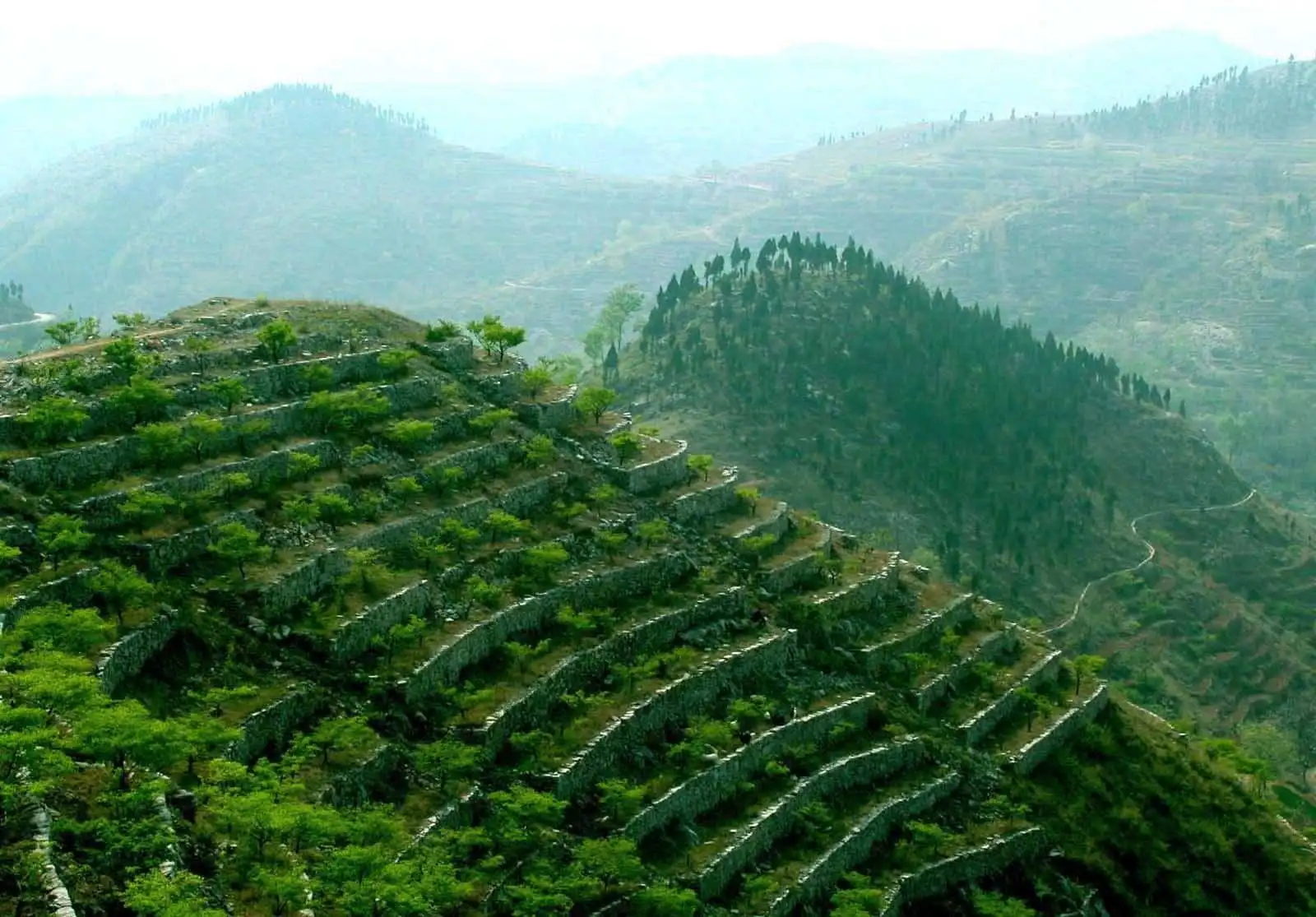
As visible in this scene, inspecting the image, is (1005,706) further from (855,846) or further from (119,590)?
(119,590)

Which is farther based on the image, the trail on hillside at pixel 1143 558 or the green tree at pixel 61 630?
the trail on hillside at pixel 1143 558

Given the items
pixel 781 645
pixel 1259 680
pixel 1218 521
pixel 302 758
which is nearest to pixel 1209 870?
pixel 781 645

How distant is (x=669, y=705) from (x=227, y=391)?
66.0 ft

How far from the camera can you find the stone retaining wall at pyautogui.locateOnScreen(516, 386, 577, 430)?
62000 millimetres

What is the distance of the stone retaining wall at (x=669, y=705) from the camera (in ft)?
134

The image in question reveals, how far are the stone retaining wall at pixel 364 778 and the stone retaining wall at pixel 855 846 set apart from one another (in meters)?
11.2

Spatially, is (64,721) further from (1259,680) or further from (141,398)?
(1259,680)

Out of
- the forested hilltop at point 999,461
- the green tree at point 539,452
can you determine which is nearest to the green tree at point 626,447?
the green tree at point 539,452

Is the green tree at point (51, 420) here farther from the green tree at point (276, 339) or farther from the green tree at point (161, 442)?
the green tree at point (276, 339)

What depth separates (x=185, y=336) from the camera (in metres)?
56.9

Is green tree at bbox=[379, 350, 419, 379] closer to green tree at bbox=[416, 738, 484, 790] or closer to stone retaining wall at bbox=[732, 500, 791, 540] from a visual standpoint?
stone retaining wall at bbox=[732, 500, 791, 540]

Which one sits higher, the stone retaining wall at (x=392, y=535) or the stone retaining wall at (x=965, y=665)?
the stone retaining wall at (x=392, y=535)

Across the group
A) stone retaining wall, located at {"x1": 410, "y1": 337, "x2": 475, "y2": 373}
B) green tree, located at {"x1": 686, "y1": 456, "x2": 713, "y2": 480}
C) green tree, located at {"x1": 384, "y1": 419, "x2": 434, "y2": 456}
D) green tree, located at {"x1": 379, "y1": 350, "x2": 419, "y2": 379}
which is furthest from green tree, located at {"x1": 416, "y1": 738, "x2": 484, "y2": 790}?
stone retaining wall, located at {"x1": 410, "y1": 337, "x2": 475, "y2": 373}

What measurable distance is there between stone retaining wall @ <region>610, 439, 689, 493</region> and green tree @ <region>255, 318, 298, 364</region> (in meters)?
14.6
